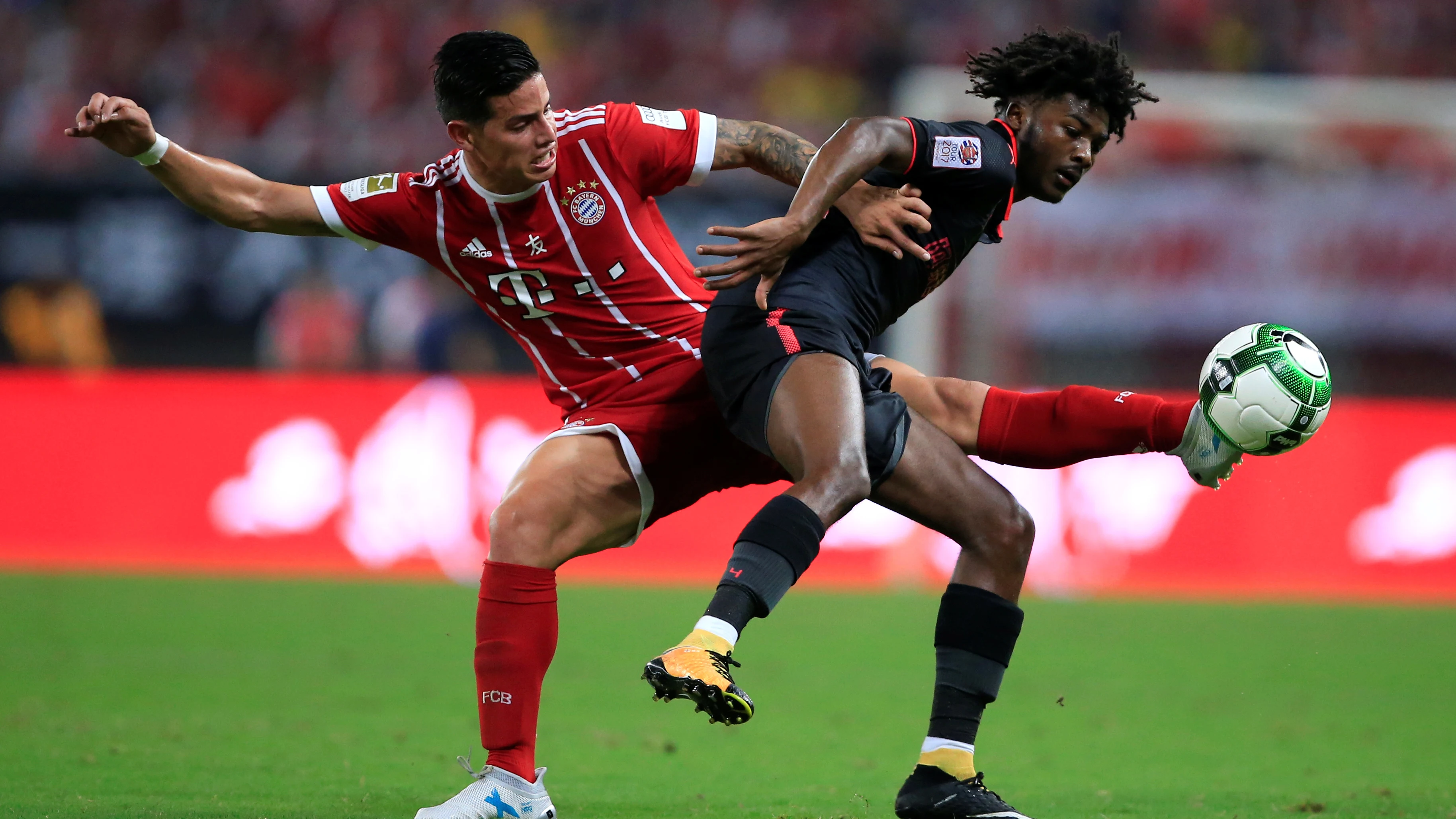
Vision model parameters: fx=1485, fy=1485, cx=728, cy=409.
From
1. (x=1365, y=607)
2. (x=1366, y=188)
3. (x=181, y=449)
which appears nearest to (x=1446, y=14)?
(x=1366, y=188)

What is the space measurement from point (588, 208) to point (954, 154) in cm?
108

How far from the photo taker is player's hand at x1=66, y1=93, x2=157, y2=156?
4.12m

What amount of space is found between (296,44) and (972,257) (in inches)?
314

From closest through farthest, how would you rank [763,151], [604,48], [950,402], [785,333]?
[785,333] < [950,402] < [763,151] < [604,48]

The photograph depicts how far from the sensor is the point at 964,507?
3.80m

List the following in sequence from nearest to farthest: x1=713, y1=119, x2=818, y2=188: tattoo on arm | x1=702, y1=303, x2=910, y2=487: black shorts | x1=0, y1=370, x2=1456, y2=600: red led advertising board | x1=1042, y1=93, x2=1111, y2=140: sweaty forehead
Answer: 1. x1=702, y1=303, x2=910, y2=487: black shorts
2. x1=1042, y1=93, x2=1111, y2=140: sweaty forehead
3. x1=713, y1=119, x2=818, y2=188: tattoo on arm
4. x1=0, y1=370, x2=1456, y2=600: red led advertising board

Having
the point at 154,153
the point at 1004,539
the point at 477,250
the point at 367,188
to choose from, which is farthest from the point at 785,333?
the point at 154,153

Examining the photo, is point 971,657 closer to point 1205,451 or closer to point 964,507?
point 964,507

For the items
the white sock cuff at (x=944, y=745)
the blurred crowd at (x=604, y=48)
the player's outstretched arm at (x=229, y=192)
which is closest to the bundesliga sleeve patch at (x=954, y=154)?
the white sock cuff at (x=944, y=745)

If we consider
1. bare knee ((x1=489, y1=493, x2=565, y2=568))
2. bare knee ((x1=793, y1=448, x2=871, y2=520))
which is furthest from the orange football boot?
bare knee ((x1=489, y1=493, x2=565, y2=568))

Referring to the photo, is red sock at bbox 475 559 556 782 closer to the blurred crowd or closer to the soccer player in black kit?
the soccer player in black kit

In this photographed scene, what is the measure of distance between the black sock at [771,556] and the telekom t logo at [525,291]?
3.77 feet

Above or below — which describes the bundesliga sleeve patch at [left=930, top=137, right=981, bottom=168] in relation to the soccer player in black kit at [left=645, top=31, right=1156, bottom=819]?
above

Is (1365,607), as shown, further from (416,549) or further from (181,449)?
(181,449)
